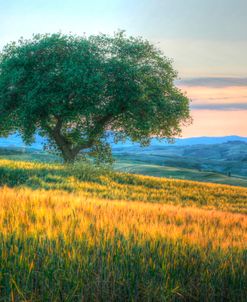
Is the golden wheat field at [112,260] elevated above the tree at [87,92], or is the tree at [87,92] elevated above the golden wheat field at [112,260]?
the tree at [87,92]

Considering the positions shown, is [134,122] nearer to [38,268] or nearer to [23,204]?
[23,204]

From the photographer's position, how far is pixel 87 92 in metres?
31.8

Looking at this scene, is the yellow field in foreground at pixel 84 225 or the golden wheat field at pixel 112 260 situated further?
the yellow field in foreground at pixel 84 225

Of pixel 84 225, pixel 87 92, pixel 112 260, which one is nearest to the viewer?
pixel 112 260

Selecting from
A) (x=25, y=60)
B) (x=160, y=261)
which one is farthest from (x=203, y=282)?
(x=25, y=60)

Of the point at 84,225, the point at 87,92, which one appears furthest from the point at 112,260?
the point at 87,92

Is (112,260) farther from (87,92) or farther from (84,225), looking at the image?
(87,92)

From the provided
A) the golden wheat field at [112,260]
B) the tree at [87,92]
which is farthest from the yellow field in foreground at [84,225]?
the tree at [87,92]

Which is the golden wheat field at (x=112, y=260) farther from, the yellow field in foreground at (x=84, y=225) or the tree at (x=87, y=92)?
the tree at (x=87, y=92)

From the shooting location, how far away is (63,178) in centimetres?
2053

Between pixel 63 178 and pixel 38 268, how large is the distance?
1577cm

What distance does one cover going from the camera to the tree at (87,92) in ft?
108

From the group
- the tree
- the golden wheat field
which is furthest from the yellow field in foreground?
→ the tree

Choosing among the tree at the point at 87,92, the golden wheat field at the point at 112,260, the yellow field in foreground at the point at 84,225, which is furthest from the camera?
the tree at the point at 87,92
